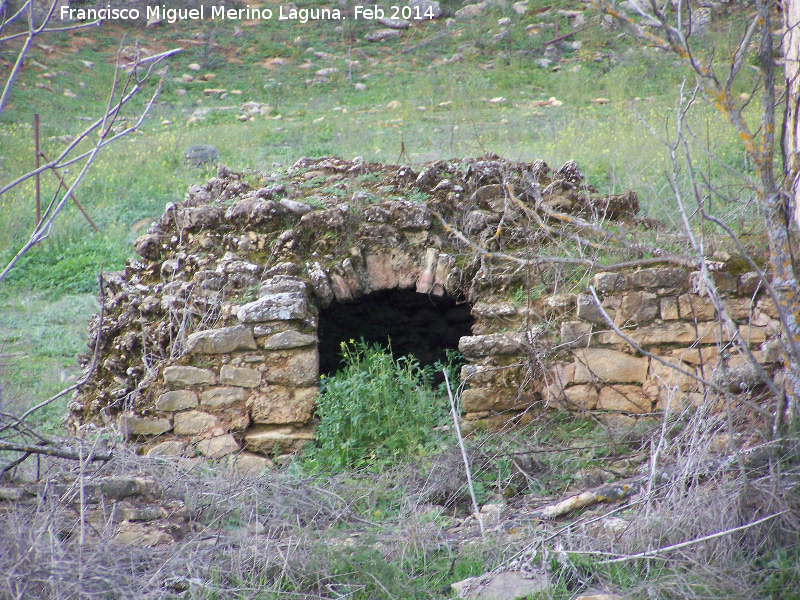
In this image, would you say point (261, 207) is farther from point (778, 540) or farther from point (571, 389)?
point (778, 540)

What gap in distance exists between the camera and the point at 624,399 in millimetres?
4078

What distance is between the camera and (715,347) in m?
4.05

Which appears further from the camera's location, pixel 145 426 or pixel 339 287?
pixel 339 287

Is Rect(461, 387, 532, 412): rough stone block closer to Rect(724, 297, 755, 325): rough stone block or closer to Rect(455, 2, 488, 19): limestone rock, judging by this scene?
Rect(724, 297, 755, 325): rough stone block

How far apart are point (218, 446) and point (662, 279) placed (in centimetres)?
299

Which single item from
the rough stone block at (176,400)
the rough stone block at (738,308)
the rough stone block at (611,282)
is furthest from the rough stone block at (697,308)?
the rough stone block at (176,400)

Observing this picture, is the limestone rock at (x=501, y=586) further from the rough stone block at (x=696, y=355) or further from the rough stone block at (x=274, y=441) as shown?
the rough stone block at (x=696, y=355)

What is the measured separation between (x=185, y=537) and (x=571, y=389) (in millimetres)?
2453

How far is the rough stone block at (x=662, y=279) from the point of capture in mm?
4062

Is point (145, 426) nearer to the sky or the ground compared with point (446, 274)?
nearer to the ground

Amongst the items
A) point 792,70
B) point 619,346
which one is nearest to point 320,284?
point 619,346

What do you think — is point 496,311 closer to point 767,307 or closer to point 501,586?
point 767,307

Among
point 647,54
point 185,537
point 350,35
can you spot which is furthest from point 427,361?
point 350,35

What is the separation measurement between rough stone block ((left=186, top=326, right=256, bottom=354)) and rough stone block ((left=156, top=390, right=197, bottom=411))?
0.27 m
